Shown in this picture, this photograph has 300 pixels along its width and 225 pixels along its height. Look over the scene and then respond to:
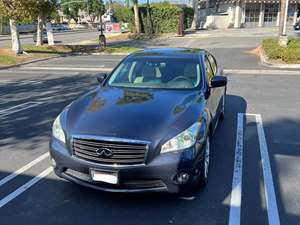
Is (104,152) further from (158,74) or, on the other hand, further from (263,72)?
(263,72)

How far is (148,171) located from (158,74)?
84.6 inches

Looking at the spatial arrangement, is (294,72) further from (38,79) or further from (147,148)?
(147,148)

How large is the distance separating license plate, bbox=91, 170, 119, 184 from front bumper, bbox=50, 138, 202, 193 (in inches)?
1.6

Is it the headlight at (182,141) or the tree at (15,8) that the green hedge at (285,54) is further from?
the headlight at (182,141)

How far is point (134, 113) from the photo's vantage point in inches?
165

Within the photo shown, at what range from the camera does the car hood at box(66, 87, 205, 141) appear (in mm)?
3859

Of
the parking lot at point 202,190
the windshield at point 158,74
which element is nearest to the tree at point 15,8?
the parking lot at point 202,190

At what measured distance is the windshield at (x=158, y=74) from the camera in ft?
17.4

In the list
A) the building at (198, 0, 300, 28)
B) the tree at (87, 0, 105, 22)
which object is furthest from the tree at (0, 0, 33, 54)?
the tree at (87, 0, 105, 22)

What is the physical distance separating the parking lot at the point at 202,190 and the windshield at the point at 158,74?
1249mm

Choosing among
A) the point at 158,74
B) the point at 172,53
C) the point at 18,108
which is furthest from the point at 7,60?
the point at 158,74

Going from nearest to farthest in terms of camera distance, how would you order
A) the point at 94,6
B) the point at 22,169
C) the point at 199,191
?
1. the point at 199,191
2. the point at 22,169
3. the point at 94,6

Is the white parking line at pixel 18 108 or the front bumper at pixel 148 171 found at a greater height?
the front bumper at pixel 148 171

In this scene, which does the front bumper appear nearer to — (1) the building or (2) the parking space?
(2) the parking space
